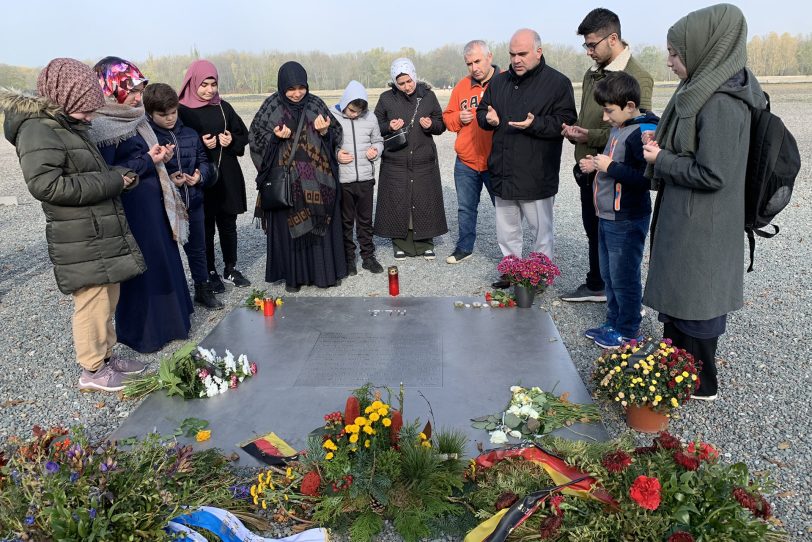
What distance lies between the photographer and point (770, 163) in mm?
2854

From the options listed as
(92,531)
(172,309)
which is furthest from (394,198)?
(92,531)

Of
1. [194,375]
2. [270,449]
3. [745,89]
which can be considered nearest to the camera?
[745,89]

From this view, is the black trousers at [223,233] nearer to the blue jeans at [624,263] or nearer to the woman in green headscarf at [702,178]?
the blue jeans at [624,263]

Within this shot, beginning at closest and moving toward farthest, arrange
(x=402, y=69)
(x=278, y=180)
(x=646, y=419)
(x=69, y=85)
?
(x=646, y=419) < (x=69, y=85) < (x=278, y=180) < (x=402, y=69)

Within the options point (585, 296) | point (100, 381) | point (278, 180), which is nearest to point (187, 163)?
point (278, 180)

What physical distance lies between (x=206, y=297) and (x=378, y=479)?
314cm

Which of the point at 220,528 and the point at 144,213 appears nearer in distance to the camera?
the point at 220,528

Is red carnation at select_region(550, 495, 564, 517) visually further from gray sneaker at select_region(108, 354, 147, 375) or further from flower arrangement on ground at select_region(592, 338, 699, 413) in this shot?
gray sneaker at select_region(108, 354, 147, 375)

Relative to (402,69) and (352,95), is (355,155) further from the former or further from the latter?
(402,69)

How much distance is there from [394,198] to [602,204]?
8.62ft

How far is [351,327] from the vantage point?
4.36 metres

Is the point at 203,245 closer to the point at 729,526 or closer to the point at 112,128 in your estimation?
the point at 112,128

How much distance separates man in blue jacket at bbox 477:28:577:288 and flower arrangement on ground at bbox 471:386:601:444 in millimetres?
2255

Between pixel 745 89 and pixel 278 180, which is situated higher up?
pixel 745 89
